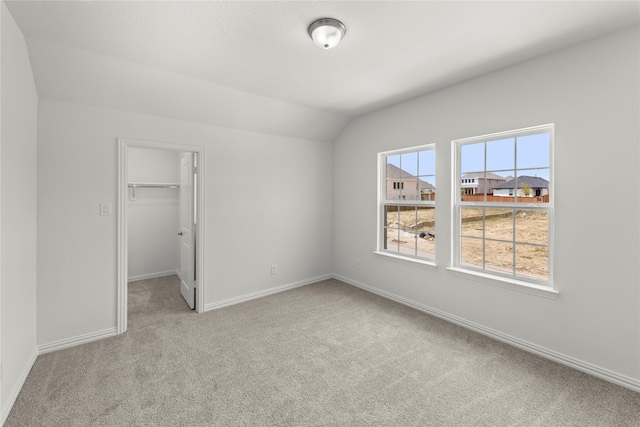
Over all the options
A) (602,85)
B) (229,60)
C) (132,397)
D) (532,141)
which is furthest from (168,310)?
(602,85)

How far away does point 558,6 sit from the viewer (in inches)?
70.4

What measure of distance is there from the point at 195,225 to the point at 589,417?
3781 mm

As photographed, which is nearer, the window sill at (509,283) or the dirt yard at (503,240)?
the window sill at (509,283)

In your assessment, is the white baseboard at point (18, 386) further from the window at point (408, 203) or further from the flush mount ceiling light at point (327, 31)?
the window at point (408, 203)

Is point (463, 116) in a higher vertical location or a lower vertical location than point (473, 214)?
higher

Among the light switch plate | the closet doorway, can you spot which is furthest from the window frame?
the light switch plate

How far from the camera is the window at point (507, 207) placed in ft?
8.26

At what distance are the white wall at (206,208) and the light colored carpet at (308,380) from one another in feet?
1.78

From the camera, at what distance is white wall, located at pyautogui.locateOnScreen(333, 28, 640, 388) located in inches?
80.0

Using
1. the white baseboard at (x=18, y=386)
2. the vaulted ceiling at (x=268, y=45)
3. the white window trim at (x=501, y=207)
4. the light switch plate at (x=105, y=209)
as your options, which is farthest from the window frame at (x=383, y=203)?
the white baseboard at (x=18, y=386)

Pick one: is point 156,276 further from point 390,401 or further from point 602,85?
point 602,85

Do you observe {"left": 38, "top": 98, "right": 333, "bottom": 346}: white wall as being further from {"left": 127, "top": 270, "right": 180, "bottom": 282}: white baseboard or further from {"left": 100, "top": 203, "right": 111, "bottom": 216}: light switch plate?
{"left": 127, "top": 270, "right": 180, "bottom": 282}: white baseboard

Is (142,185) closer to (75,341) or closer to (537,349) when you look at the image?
(75,341)

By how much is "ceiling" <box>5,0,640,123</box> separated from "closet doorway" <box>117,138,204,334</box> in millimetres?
1347
